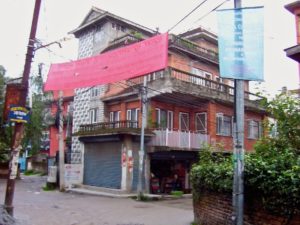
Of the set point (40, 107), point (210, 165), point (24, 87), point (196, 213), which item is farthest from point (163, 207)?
point (40, 107)

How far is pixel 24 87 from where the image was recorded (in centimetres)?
1254

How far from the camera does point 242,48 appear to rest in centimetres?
788

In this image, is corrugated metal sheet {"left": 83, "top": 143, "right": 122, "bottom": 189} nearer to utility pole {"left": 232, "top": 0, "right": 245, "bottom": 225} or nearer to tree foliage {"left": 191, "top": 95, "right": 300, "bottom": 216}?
tree foliage {"left": 191, "top": 95, "right": 300, "bottom": 216}

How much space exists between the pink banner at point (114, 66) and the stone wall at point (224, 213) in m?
4.14

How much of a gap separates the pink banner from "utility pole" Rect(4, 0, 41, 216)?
1.97 metres

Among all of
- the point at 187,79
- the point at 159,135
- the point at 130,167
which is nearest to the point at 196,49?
the point at 187,79

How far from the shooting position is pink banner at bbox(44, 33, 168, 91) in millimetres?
11391

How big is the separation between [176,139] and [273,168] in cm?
1561

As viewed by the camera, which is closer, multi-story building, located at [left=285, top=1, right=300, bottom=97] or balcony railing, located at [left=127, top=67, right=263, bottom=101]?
multi-story building, located at [left=285, top=1, right=300, bottom=97]

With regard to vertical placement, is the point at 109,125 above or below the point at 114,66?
below

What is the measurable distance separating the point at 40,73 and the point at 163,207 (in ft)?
29.8

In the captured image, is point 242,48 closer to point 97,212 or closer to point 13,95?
point 13,95

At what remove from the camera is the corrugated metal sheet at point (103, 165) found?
24.1 metres

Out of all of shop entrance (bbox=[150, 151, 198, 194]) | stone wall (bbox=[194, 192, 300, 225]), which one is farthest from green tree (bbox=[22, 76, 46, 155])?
stone wall (bbox=[194, 192, 300, 225])
